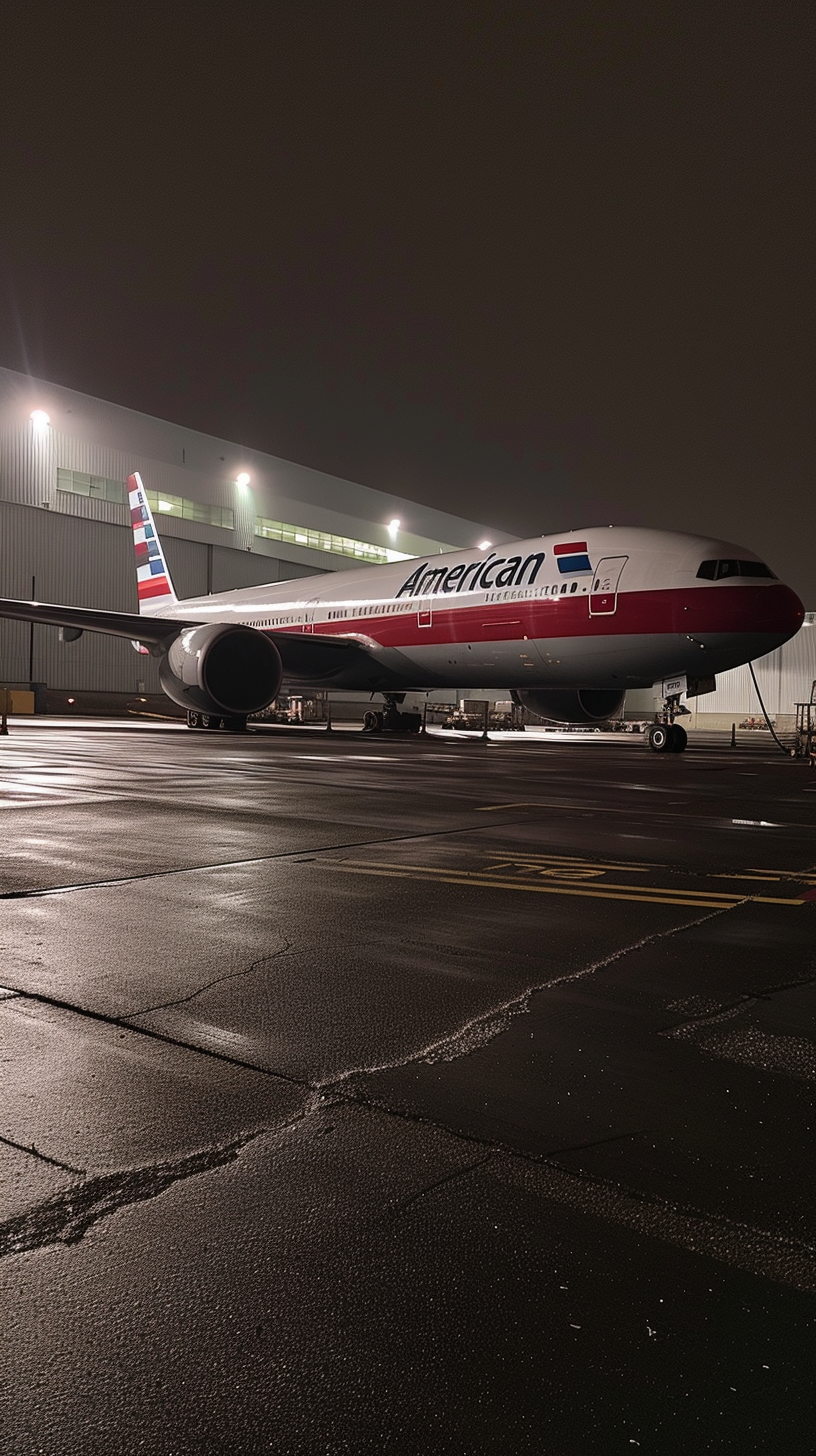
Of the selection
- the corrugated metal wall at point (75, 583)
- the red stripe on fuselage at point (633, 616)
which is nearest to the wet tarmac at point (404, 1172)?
the red stripe on fuselage at point (633, 616)

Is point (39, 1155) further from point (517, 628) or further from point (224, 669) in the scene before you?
point (224, 669)

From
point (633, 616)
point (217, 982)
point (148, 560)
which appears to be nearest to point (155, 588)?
point (148, 560)

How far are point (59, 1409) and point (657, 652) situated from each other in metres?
16.5

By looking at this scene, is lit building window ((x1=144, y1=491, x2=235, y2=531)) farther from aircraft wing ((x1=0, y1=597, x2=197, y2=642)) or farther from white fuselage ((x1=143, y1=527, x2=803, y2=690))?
white fuselage ((x1=143, y1=527, x2=803, y2=690))

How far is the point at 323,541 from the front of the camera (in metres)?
48.8

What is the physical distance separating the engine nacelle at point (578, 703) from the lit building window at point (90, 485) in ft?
83.2

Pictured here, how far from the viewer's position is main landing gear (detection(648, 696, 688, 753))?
1869 cm

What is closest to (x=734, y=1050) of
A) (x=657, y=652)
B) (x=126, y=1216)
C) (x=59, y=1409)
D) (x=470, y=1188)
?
(x=470, y=1188)

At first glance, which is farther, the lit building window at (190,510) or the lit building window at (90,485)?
the lit building window at (190,510)

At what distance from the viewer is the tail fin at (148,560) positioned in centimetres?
3064

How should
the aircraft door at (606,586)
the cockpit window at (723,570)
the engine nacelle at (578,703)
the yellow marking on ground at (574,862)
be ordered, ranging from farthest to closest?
1. the engine nacelle at (578,703)
2. the aircraft door at (606,586)
3. the cockpit window at (723,570)
4. the yellow marking on ground at (574,862)

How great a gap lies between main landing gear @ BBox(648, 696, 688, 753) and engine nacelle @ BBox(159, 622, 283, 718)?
8.10 meters

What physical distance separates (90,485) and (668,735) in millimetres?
29109

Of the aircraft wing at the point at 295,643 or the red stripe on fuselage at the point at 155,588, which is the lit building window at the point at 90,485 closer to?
the red stripe on fuselage at the point at 155,588
